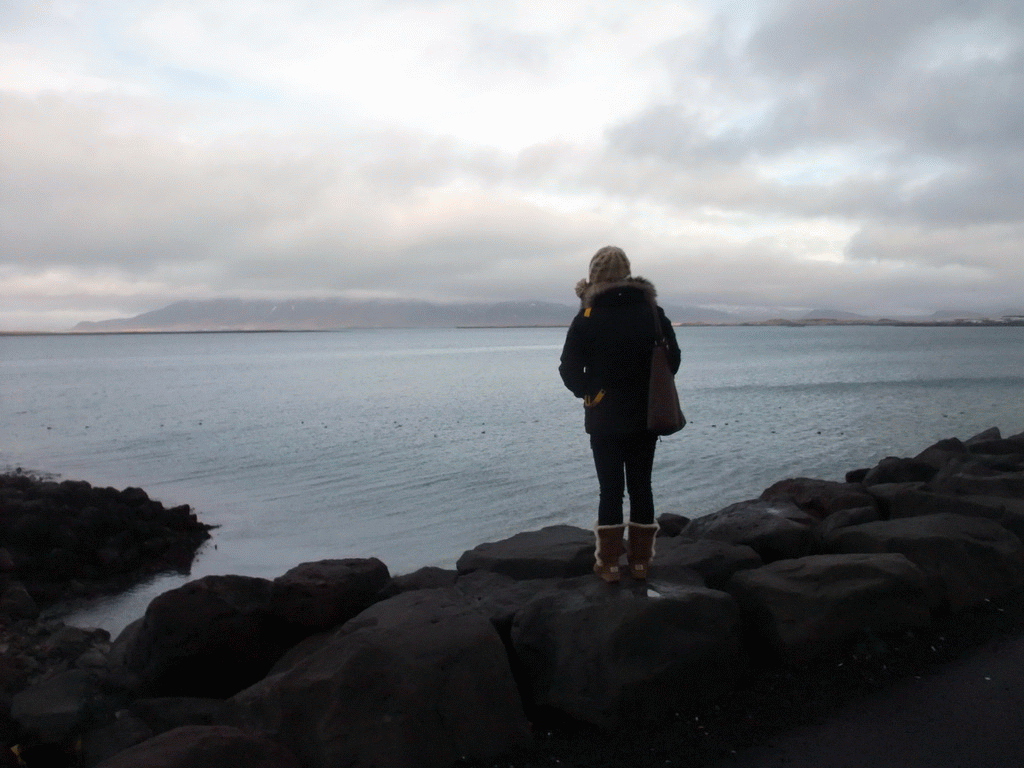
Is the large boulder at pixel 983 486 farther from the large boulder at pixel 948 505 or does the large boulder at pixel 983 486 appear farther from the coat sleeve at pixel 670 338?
the coat sleeve at pixel 670 338

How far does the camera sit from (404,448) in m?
26.6

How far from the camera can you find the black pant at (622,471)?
5.79 m

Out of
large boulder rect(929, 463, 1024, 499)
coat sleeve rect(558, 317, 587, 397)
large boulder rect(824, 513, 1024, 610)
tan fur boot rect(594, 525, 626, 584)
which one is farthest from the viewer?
large boulder rect(929, 463, 1024, 499)

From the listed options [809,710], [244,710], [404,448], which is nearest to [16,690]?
[244,710]

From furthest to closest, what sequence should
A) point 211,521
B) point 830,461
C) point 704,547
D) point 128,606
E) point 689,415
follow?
point 689,415, point 830,461, point 211,521, point 128,606, point 704,547

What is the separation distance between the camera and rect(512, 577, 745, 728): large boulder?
501 centimetres

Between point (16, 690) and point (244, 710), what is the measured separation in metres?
3.40

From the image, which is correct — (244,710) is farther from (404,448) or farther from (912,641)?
(404,448)

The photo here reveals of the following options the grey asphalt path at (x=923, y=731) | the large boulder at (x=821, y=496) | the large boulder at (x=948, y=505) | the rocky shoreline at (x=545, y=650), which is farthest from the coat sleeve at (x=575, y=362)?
the large boulder at (x=821, y=496)

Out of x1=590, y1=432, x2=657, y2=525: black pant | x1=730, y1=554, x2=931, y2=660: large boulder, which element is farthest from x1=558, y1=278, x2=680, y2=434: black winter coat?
x1=730, y1=554, x2=931, y2=660: large boulder

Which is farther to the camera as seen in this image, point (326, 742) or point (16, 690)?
point (16, 690)

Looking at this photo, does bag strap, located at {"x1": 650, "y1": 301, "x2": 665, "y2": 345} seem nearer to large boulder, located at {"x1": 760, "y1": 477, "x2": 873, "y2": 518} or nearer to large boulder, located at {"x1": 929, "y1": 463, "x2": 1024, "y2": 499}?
large boulder, located at {"x1": 760, "y1": 477, "x2": 873, "y2": 518}

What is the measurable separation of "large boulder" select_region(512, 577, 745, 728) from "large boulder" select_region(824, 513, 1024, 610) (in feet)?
6.42

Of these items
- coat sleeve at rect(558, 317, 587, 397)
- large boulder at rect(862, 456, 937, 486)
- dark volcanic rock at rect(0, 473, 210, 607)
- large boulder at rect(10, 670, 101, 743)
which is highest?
coat sleeve at rect(558, 317, 587, 397)
